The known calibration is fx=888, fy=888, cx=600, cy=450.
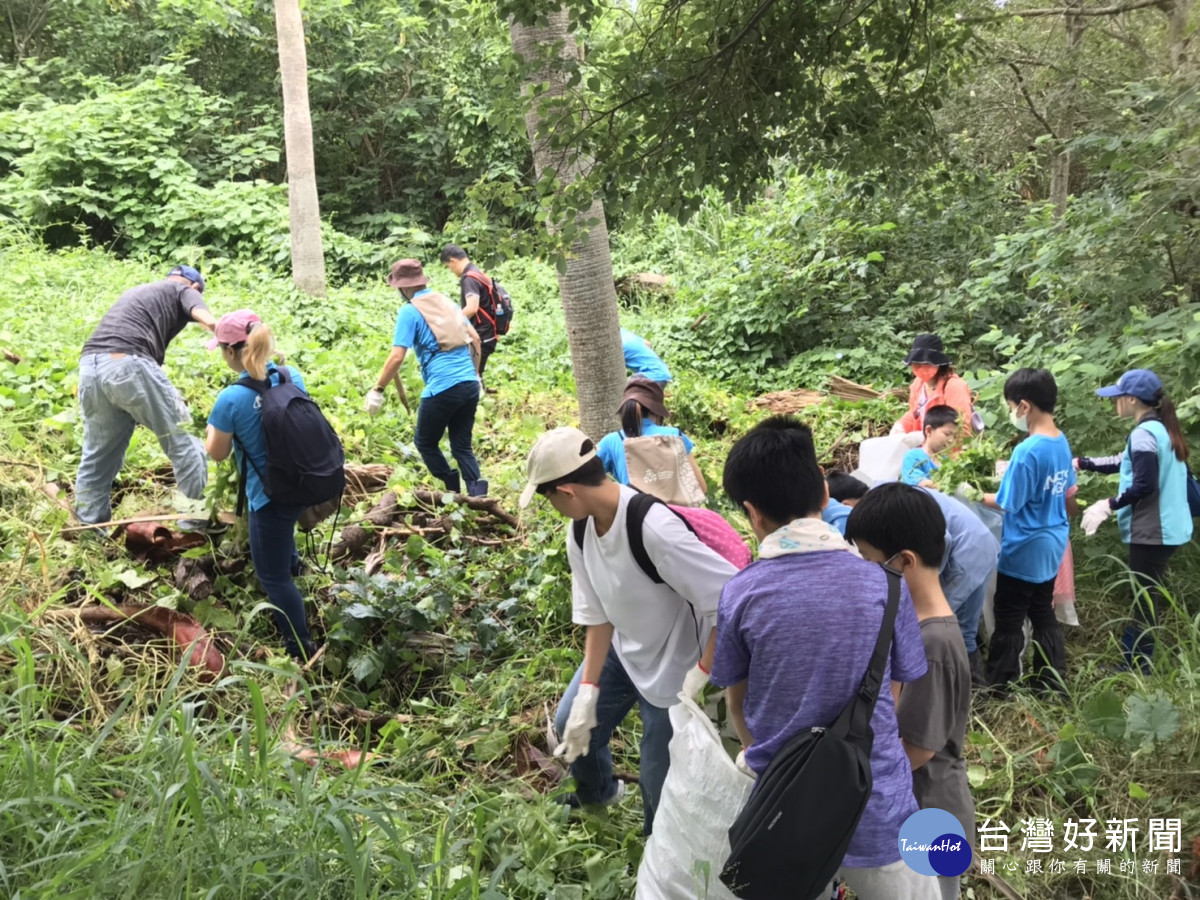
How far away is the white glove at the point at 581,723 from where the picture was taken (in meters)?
2.94

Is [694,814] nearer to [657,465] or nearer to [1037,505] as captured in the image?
[657,465]

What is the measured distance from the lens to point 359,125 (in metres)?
17.5

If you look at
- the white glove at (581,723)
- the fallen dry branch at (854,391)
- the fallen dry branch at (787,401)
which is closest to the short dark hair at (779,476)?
the white glove at (581,723)

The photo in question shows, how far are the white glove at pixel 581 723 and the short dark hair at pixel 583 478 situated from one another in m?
0.76

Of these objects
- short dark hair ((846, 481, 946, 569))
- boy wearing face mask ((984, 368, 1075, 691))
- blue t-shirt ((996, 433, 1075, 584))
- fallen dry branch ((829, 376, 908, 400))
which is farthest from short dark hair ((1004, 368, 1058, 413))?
fallen dry branch ((829, 376, 908, 400))

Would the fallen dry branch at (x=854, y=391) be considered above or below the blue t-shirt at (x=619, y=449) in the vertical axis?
below

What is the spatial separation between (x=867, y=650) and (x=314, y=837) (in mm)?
1637

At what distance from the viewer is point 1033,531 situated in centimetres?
395

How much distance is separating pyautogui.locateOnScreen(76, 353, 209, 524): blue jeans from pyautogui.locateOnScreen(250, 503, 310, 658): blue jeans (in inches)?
52.8

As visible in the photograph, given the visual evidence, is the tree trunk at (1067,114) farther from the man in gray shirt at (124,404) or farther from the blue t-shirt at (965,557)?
the man in gray shirt at (124,404)

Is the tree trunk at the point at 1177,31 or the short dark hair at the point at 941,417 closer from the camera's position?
the short dark hair at the point at 941,417

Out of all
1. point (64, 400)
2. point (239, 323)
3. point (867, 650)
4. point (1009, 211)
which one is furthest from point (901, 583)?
point (1009, 211)

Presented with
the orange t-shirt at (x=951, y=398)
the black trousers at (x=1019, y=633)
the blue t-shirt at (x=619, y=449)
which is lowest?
the black trousers at (x=1019, y=633)

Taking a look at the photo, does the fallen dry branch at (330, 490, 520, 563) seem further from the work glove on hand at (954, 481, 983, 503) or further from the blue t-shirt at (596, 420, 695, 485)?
the work glove on hand at (954, 481, 983, 503)
